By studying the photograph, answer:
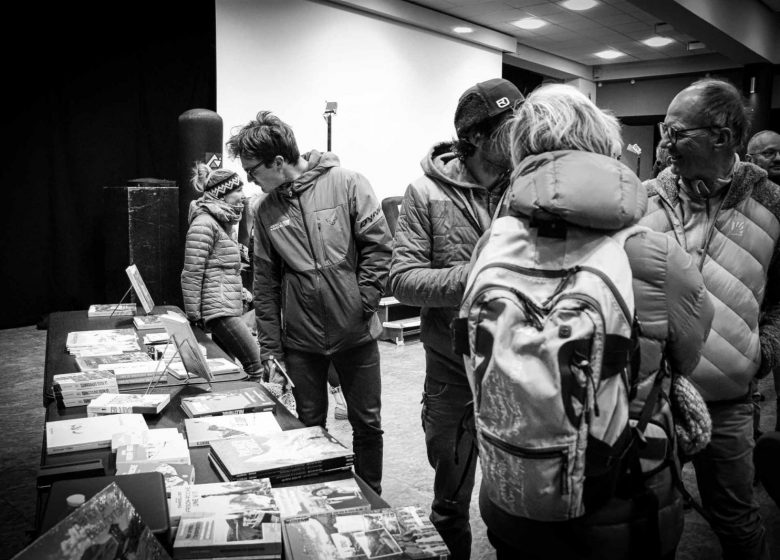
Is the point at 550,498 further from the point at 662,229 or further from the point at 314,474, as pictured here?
the point at 662,229

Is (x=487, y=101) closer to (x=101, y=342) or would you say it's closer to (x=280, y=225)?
(x=280, y=225)

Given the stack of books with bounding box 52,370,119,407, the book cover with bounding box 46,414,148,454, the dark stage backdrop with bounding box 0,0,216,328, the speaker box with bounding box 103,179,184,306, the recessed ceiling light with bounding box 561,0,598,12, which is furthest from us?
the recessed ceiling light with bounding box 561,0,598,12

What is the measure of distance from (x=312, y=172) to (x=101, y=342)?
1.21 meters

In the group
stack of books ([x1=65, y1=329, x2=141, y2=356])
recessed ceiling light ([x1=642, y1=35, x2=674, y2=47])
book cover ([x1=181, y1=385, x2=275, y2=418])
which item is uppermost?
recessed ceiling light ([x1=642, y1=35, x2=674, y2=47])

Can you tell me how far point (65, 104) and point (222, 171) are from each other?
327 cm

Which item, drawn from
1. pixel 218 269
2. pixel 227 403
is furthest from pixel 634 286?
pixel 218 269

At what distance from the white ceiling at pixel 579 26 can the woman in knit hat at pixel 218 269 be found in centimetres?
558

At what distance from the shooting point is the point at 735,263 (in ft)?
5.90

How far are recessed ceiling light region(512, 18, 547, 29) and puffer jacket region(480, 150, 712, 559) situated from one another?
8.94 meters

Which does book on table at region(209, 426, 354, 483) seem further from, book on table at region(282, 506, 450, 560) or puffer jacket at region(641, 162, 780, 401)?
puffer jacket at region(641, 162, 780, 401)

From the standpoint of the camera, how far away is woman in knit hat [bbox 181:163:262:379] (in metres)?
3.63

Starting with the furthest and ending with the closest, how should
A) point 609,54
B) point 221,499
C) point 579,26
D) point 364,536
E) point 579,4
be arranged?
point 609,54 → point 579,26 → point 579,4 → point 221,499 → point 364,536

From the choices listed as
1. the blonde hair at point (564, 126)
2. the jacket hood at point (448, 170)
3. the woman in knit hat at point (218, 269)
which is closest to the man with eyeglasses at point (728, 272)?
the jacket hood at point (448, 170)

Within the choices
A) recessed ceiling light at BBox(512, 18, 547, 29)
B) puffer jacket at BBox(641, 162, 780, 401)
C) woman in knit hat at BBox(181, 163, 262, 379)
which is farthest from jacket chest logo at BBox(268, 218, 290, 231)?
recessed ceiling light at BBox(512, 18, 547, 29)
